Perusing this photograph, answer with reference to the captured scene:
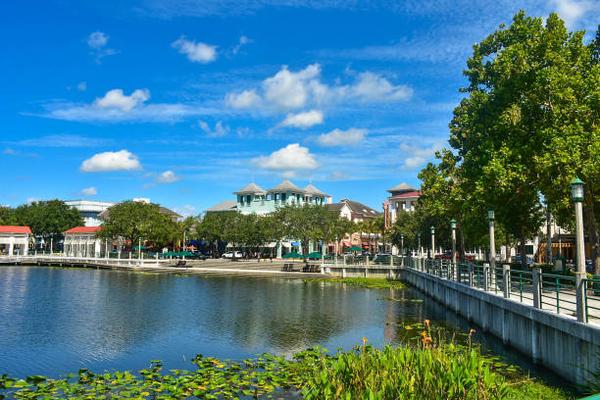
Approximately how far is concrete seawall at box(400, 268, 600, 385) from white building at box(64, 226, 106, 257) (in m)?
96.6

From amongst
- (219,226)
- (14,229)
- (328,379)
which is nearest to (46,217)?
(14,229)

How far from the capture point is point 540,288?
18.9m

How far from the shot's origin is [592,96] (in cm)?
2648

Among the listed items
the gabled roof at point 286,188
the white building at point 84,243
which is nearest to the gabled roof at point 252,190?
the gabled roof at point 286,188

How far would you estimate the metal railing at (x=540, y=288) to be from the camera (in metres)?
15.0

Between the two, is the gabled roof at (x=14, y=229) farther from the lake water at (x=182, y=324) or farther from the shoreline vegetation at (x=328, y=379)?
the shoreline vegetation at (x=328, y=379)

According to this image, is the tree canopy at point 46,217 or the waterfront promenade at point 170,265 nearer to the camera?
the waterfront promenade at point 170,265

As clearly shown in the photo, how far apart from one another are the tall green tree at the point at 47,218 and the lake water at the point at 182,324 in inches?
3039

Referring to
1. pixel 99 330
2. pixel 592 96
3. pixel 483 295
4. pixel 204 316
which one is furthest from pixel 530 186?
pixel 99 330

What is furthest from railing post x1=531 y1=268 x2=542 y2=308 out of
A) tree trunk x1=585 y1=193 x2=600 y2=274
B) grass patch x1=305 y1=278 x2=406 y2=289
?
grass patch x1=305 y1=278 x2=406 y2=289

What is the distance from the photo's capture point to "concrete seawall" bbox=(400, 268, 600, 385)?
→ 14.3 metres

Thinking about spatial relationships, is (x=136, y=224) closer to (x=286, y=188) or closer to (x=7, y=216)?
(x=286, y=188)

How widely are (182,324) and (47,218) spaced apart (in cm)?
10676

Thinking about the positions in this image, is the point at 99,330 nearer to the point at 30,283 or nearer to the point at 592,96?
the point at 592,96
